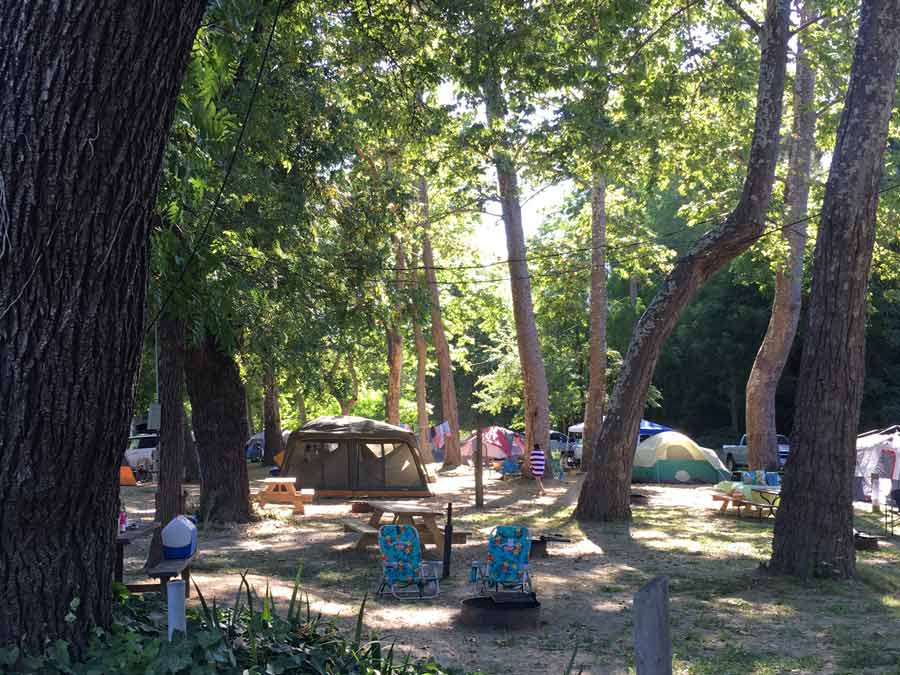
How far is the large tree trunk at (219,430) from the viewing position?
50.3 feet

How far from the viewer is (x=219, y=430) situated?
613 inches

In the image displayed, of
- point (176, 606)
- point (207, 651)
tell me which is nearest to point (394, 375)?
point (176, 606)

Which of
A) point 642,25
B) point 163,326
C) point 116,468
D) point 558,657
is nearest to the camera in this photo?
point 116,468

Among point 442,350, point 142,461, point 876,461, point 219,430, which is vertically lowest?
point 142,461

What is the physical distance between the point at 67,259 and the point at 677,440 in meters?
26.6

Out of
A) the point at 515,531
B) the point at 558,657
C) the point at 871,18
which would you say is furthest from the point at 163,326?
the point at 871,18

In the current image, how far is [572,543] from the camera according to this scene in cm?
1391

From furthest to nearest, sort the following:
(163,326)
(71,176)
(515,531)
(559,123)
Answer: (559,123), (163,326), (515,531), (71,176)

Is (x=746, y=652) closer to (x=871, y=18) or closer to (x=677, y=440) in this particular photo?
(x=871, y=18)

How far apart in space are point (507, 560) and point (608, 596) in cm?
129

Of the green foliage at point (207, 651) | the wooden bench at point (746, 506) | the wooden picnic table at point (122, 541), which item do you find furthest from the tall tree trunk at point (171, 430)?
the wooden bench at point (746, 506)

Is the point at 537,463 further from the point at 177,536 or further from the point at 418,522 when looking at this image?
the point at 177,536

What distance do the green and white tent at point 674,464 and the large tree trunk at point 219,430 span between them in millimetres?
15321

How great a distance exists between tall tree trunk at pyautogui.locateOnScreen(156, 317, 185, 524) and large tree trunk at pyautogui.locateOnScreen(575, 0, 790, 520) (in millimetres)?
7413
